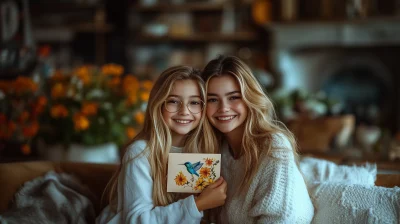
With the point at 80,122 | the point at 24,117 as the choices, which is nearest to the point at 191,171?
the point at 80,122

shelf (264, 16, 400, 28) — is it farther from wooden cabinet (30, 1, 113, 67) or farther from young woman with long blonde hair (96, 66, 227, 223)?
young woman with long blonde hair (96, 66, 227, 223)

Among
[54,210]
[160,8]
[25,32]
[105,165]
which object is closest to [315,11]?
[160,8]

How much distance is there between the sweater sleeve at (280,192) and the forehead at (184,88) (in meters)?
0.31

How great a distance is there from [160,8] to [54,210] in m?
3.56

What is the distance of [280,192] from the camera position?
4.05 ft

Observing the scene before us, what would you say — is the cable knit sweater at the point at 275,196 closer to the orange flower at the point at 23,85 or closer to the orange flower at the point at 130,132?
the orange flower at the point at 130,132

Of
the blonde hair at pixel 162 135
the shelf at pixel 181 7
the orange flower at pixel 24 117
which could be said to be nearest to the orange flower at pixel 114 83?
the orange flower at pixel 24 117

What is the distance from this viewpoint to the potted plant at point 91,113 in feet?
6.31

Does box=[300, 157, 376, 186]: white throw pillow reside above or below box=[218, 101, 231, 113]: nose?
below

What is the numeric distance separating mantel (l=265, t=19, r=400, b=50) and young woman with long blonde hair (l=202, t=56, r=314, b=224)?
3.02 m

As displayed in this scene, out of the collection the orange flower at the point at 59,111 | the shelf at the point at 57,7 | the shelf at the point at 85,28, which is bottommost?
the orange flower at the point at 59,111

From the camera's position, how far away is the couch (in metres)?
1.56

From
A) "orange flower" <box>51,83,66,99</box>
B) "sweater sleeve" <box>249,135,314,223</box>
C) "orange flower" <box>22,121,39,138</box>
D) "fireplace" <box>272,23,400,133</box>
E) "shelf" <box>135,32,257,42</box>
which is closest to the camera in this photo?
"sweater sleeve" <box>249,135,314,223</box>

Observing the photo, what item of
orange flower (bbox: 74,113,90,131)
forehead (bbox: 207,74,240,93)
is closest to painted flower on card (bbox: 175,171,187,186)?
forehead (bbox: 207,74,240,93)
